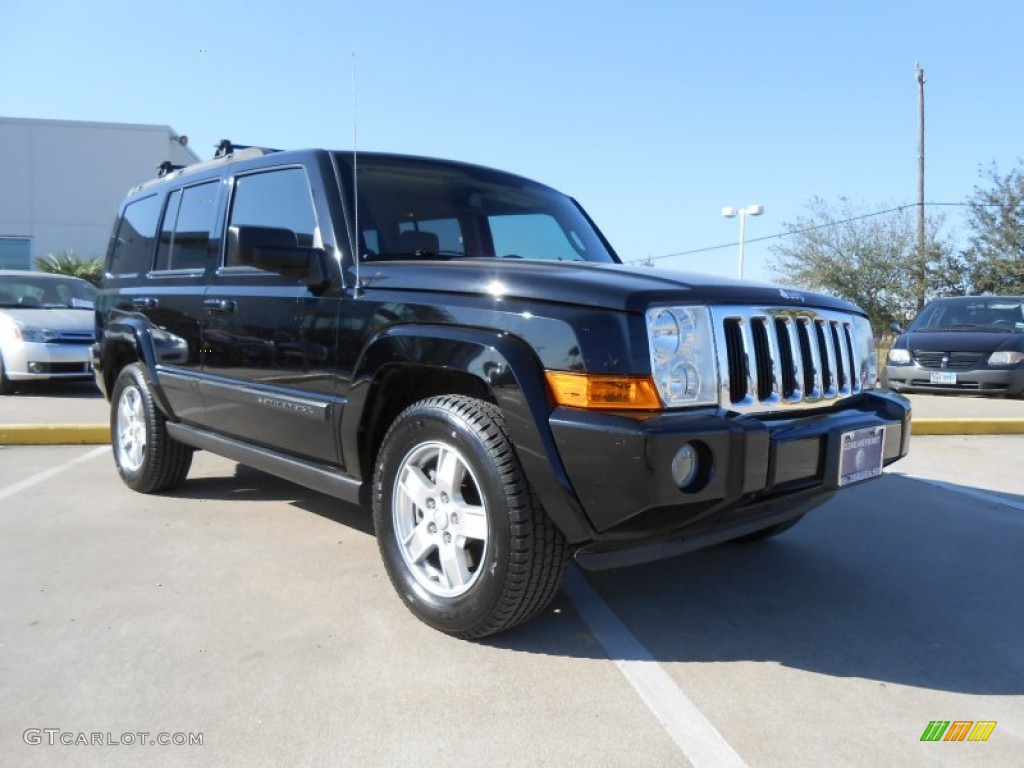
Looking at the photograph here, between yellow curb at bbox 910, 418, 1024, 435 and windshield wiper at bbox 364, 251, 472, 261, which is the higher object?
windshield wiper at bbox 364, 251, 472, 261

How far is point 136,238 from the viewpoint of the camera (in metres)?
5.04

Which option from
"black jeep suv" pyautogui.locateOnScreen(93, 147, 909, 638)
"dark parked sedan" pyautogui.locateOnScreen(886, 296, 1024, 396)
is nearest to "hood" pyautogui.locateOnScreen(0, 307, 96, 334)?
"black jeep suv" pyautogui.locateOnScreen(93, 147, 909, 638)

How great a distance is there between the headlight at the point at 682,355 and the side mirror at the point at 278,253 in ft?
4.86

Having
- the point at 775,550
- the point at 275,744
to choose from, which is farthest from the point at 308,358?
the point at 775,550

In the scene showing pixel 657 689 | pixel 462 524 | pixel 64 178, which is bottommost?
pixel 657 689

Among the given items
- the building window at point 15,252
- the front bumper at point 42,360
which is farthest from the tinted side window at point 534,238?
the building window at point 15,252

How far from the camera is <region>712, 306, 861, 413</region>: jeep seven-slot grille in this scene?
2561 millimetres

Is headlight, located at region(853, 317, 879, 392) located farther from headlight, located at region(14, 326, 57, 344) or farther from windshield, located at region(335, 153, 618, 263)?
headlight, located at region(14, 326, 57, 344)

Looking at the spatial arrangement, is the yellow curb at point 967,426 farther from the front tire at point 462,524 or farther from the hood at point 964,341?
the front tire at point 462,524

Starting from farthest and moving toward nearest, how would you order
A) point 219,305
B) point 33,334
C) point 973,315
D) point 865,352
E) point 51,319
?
point 973,315 → point 51,319 → point 33,334 → point 219,305 → point 865,352

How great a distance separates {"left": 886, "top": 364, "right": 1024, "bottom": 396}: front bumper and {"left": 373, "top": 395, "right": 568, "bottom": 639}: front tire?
8.68 m

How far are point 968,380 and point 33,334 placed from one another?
442 inches

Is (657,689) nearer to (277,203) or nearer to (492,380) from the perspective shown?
(492,380)

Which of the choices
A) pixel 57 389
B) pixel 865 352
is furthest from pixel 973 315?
pixel 57 389
